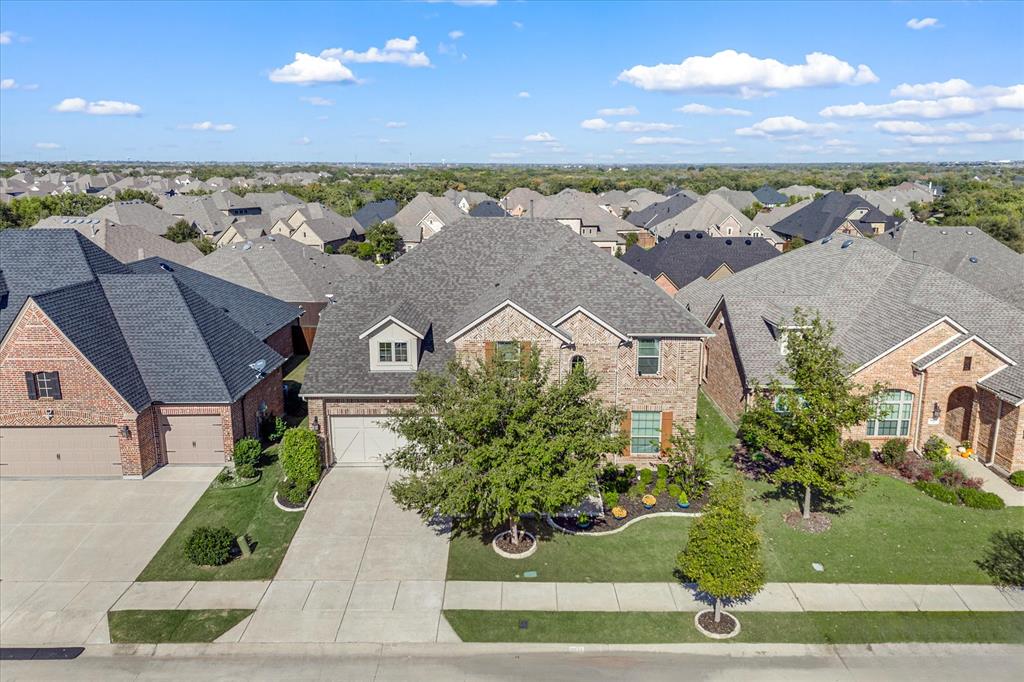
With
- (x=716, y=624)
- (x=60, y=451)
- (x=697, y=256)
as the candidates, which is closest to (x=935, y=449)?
(x=716, y=624)

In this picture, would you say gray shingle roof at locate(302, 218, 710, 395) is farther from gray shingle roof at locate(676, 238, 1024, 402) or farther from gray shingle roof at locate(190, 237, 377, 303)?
gray shingle roof at locate(190, 237, 377, 303)

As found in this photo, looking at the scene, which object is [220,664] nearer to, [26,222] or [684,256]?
[684,256]

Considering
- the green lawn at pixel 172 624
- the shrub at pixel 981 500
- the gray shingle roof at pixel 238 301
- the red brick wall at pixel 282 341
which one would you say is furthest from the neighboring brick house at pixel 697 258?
the green lawn at pixel 172 624

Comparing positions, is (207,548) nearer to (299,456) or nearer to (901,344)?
(299,456)

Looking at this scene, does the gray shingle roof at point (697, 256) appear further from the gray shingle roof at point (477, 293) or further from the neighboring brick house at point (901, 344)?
the gray shingle roof at point (477, 293)

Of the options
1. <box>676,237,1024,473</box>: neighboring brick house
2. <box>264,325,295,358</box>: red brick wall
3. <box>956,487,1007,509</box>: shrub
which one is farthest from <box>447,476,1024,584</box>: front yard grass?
<box>264,325,295,358</box>: red brick wall

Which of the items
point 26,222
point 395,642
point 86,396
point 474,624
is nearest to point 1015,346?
point 474,624
